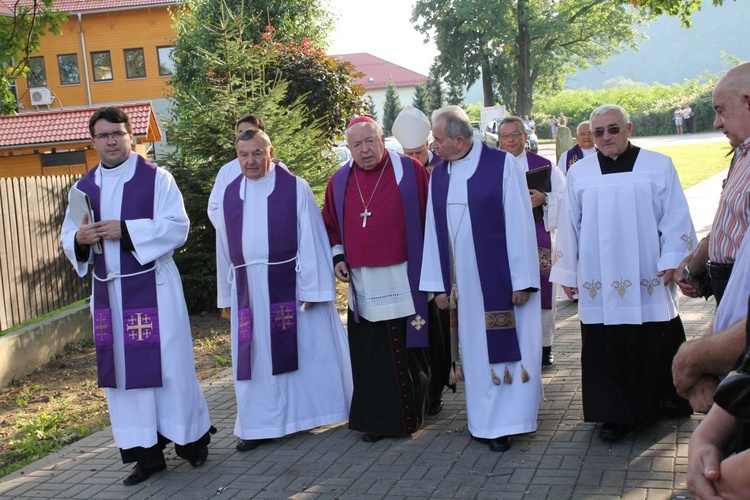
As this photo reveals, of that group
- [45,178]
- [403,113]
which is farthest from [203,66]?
[403,113]

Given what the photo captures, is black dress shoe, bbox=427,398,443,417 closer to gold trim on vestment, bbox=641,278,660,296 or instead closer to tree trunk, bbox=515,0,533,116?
gold trim on vestment, bbox=641,278,660,296

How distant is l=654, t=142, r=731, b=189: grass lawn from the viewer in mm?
25703

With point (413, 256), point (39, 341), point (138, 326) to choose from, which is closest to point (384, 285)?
point (413, 256)

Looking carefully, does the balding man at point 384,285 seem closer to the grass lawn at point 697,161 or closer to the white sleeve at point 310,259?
the white sleeve at point 310,259

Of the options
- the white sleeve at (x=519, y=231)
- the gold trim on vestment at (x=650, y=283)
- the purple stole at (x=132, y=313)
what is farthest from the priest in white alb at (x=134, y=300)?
the gold trim on vestment at (x=650, y=283)

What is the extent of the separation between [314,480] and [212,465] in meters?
0.89

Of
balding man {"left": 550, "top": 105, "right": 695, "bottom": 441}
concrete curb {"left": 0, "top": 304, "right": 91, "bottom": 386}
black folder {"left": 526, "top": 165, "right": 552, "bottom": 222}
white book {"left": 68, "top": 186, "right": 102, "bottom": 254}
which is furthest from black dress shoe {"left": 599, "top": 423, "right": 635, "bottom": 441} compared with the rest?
concrete curb {"left": 0, "top": 304, "right": 91, "bottom": 386}

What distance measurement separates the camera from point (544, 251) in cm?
821

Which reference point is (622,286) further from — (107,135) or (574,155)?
(574,155)

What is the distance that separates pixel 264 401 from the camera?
21.9 ft

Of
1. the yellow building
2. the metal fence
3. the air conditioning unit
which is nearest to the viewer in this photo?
the metal fence

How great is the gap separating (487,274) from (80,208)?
276 cm

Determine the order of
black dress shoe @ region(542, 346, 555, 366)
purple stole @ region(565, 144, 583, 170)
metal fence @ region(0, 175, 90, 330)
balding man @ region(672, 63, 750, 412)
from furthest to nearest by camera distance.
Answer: purple stole @ region(565, 144, 583, 170), metal fence @ region(0, 175, 90, 330), black dress shoe @ region(542, 346, 555, 366), balding man @ region(672, 63, 750, 412)

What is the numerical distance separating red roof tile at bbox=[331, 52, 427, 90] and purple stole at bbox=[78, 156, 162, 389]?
7690cm
